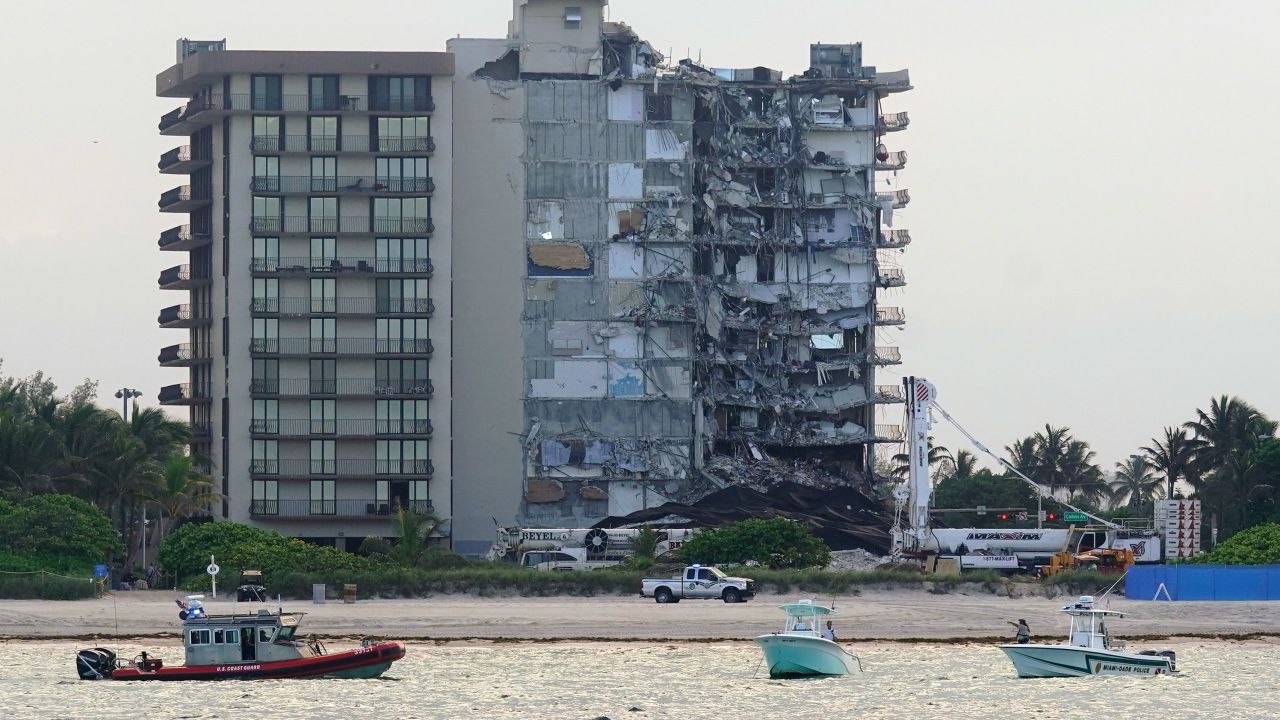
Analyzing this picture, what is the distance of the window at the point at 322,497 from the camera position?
135625 millimetres

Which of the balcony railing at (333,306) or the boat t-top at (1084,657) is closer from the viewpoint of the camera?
the boat t-top at (1084,657)

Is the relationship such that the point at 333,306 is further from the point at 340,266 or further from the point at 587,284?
the point at 587,284

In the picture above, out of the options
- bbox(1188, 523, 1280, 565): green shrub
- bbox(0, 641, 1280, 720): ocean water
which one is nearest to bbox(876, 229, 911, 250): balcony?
bbox(1188, 523, 1280, 565): green shrub

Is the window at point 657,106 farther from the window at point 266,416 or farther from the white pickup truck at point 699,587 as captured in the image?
the white pickup truck at point 699,587

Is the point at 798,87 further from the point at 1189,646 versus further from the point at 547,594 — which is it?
the point at 1189,646

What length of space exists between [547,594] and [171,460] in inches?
1115

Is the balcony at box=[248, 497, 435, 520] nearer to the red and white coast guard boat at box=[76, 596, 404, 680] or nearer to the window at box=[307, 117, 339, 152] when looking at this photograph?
the window at box=[307, 117, 339, 152]

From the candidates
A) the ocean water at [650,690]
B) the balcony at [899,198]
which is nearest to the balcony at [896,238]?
the balcony at [899,198]

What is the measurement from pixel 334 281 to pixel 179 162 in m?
13.5

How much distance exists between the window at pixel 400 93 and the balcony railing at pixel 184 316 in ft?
55.1

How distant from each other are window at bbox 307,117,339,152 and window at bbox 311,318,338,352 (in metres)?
10.1

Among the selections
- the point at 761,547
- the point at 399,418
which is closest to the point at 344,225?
the point at 399,418

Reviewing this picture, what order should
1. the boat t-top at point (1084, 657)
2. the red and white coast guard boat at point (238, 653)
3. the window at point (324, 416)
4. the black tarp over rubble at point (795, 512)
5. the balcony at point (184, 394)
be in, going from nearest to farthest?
the red and white coast guard boat at point (238, 653) < the boat t-top at point (1084, 657) < the black tarp over rubble at point (795, 512) < the window at point (324, 416) < the balcony at point (184, 394)

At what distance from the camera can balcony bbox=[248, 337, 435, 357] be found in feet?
449
